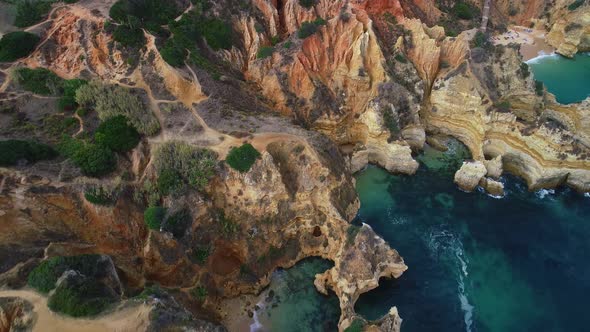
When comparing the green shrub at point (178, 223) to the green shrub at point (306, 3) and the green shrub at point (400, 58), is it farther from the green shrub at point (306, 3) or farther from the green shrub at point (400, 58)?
the green shrub at point (306, 3)

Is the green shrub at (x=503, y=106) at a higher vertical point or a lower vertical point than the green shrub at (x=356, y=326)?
higher

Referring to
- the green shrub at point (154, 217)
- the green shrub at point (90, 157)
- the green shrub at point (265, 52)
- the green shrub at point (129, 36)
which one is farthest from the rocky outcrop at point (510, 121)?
the green shrub at point (90, 157)

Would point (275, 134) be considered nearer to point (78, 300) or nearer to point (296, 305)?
point (296, 305)

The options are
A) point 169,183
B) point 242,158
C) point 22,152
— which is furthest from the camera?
point 242,158

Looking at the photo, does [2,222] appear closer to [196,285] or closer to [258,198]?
[196,285]

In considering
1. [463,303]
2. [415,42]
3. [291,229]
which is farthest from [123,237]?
[415,42]

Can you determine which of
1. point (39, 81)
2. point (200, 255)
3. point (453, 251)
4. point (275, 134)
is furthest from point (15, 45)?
point (453, 251)

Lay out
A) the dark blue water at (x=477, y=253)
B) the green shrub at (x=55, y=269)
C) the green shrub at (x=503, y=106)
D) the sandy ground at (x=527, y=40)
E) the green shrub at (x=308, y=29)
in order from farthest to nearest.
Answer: the sandy ground at (x=527, y=40) → the green shrub at (x=308, y=29) → the green shrub at (x=503, y=106) → the dark blue water at (x=477, y=253) → the green shrub at (x=55, y=269)
